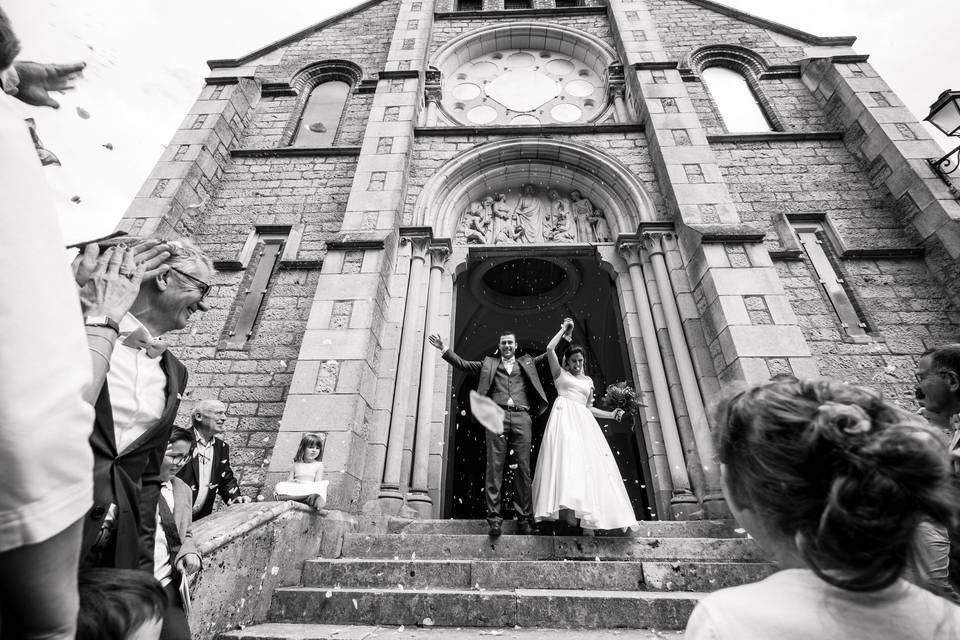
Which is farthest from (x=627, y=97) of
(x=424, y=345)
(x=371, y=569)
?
→ (x=371, y=569)

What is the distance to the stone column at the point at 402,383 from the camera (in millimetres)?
4883

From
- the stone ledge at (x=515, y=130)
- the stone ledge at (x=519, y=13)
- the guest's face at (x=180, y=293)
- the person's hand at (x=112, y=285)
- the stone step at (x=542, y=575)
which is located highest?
the stone ledge at (x=519, y=13)

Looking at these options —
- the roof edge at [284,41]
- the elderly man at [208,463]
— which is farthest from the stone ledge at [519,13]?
the elderly man at [208,463]

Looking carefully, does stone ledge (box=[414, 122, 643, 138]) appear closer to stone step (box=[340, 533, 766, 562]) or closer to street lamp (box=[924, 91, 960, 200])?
street lamp (box=[924, 91, 960, 200])

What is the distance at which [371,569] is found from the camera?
331 cm

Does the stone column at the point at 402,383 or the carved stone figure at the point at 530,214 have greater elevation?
the carved stone figure at the point at 530,214

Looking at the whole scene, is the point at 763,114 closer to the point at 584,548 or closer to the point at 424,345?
the point at 424,345

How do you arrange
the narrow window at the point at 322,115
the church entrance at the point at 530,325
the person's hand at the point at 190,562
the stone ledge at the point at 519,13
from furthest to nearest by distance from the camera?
the church entrance at the point at 530,325 < the stone ledge at the point at 519,13 < the narrow window at the point at 322,115 < the person's hand at the point at 190,562

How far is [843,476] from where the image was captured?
28.5 inches

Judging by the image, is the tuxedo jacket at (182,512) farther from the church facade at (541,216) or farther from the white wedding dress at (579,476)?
the white wedding dress at (579,476)

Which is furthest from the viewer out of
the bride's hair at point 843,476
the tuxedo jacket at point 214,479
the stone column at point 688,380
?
the stone column at point 688,380

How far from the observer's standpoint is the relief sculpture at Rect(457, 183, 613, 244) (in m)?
7.43

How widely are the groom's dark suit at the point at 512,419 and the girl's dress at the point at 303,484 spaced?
1.48 m

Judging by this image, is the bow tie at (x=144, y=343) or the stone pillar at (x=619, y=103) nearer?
the bow tie at (x=144, y=343)
